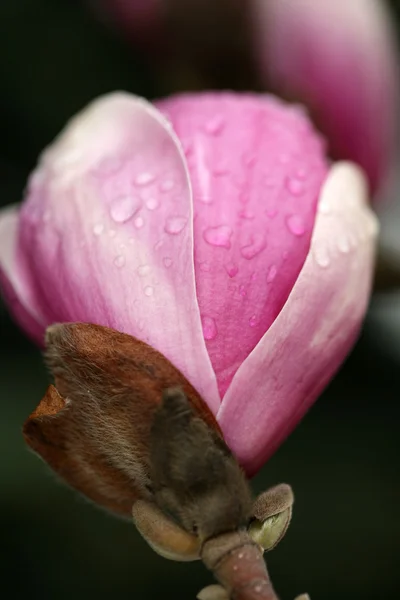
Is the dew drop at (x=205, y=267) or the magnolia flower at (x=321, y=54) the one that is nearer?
the dew drop at (x=205, y=267)

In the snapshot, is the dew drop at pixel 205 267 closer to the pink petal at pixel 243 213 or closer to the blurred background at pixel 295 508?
the pink petal at pixel 243 213

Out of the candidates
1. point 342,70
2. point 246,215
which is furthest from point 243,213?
point 342,70

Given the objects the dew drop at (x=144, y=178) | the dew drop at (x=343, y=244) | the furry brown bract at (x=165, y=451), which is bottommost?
the furry brown bract at (x=165, y=451)

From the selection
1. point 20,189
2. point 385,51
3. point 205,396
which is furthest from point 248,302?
point 20,189

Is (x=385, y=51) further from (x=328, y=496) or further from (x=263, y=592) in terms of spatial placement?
(x=263, y=592)

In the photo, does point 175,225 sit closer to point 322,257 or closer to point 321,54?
point 322,257

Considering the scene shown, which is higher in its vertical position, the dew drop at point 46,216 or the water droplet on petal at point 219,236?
the water droplet on petal at point 219,236

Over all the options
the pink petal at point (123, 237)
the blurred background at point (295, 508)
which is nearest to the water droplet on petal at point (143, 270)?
the pink petal at point (123, 237)
